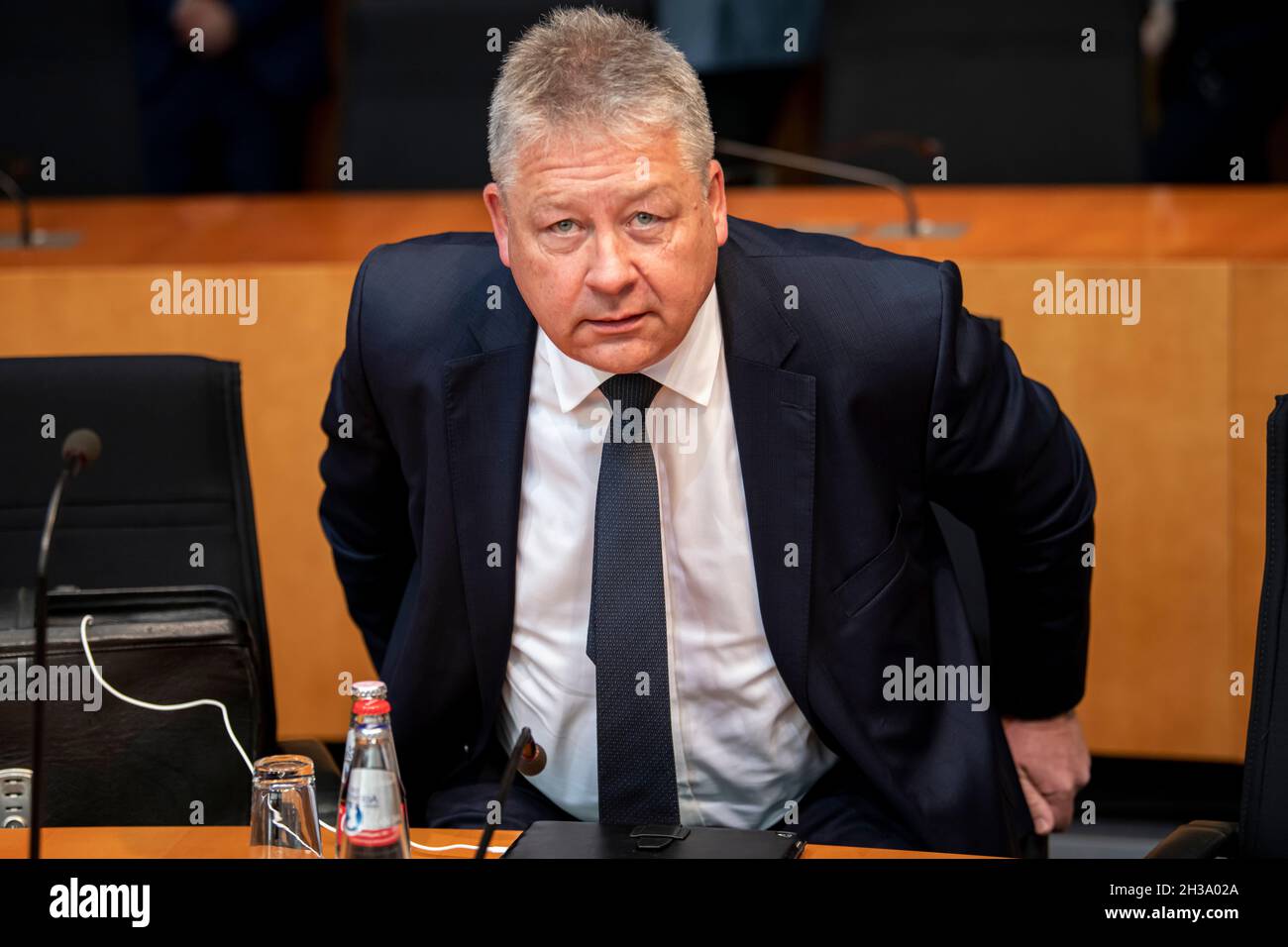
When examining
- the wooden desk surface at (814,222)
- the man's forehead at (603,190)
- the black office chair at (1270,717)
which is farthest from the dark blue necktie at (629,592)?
the wooden desk surface at (814,222)

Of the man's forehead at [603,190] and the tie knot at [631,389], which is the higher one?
the man's forehead at [603,190]

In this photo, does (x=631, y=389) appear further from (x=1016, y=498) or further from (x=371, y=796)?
(x=371, y=796)

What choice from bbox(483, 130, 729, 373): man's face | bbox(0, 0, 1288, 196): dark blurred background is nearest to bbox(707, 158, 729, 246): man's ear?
bbox(483, 130, 729, 373): man's face

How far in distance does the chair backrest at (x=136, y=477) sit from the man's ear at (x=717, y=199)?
2.07 ft

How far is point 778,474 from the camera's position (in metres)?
1.84

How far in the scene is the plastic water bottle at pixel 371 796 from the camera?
1.39 metres

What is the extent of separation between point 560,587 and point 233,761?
1.33 ft

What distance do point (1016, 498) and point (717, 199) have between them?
1.66 ft

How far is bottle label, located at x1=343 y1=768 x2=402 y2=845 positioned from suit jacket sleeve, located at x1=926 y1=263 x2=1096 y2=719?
78 centimetres

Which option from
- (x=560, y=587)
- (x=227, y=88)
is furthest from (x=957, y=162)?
(x=560, y=587)

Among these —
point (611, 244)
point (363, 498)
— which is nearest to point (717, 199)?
point (611, 244)

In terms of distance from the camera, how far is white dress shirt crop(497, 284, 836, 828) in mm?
1864

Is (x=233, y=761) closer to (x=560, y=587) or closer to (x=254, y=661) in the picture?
(x=254, y=661)

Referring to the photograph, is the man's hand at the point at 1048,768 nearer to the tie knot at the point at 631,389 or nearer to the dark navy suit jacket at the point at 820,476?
the dark navy suit jacket at the point at 820,476
